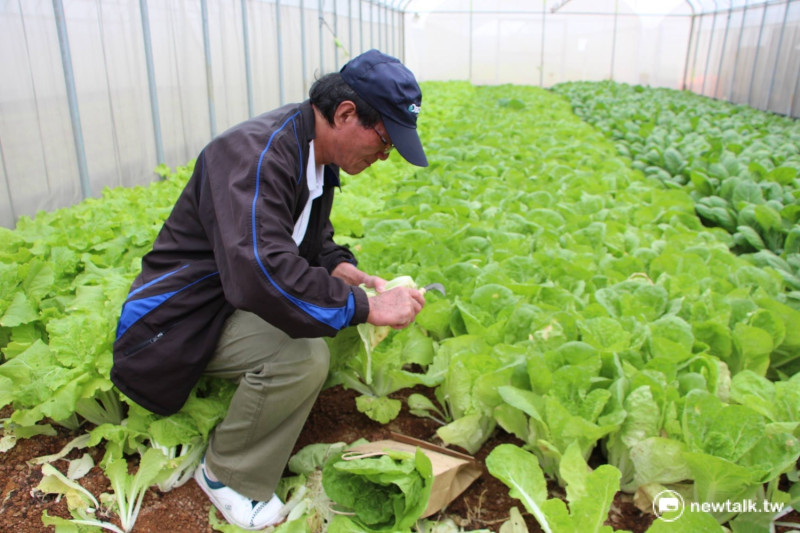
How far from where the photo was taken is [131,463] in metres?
2.37

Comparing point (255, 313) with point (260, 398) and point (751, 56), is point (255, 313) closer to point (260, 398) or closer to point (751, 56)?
point (260, 398)

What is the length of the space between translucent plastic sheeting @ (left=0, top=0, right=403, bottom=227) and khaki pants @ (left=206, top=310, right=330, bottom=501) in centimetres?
236

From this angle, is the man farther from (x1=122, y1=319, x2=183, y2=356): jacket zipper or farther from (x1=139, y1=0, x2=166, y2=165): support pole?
(x1=139, y1=0, x2=166, y2=165): support pole

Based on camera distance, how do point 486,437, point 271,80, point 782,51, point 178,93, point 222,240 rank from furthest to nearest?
point 782,51
point 271,80
point 178,93
point 486,437
point 222,240

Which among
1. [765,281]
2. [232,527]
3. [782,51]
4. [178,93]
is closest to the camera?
[232,527]

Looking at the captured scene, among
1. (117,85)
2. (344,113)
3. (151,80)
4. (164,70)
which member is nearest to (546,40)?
(164,70)

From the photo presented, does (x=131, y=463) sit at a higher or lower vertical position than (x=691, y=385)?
lower

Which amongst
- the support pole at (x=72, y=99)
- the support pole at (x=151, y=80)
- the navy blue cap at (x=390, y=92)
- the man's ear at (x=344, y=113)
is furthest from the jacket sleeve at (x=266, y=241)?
the support pole at (x=151, y=80)

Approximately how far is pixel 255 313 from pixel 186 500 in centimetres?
86

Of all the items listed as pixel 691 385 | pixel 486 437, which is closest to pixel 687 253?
pixel 691 385

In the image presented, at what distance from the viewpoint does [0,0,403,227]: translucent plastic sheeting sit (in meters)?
4.48

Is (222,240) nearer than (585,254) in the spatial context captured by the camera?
Yes

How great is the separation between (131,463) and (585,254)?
8.32 feet

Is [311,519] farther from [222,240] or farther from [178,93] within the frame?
[178,93]
